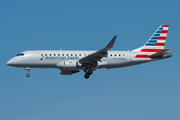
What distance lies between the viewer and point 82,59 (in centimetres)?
5259

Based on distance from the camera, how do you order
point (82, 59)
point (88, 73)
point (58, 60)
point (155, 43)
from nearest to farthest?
point (82, 59)
point (58, 60)
point (88, 73)
point (155, 43)

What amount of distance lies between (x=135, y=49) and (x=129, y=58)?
287cm

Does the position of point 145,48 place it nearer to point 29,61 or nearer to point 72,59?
point 72,59

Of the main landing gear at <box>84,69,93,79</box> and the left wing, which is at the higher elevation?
the left wing

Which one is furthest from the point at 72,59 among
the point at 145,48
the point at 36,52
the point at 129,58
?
the point at 145,48

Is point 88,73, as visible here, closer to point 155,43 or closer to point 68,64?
point 68,64

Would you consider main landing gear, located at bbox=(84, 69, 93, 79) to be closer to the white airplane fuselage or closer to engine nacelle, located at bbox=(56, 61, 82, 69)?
the white airplane fuselage

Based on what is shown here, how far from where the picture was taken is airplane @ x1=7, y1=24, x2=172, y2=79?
172 feet

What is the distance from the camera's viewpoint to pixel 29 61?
173 feet

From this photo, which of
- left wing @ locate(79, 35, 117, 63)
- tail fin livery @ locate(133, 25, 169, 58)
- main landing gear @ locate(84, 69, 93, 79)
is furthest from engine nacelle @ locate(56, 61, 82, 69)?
tail fin livery @ locate(133, 25, 169, 58)

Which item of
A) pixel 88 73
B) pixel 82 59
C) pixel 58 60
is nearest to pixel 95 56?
pixel 82 59

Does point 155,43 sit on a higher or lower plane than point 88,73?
higher

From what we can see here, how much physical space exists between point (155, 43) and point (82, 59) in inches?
550

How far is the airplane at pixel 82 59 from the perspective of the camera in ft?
172
